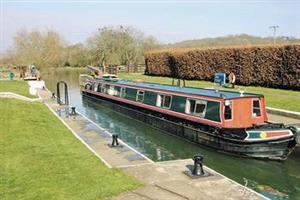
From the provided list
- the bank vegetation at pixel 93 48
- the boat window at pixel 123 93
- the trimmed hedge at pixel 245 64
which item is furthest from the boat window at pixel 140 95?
the bank vegetation at pixel 93 48

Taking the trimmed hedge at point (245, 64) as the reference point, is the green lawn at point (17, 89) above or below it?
below

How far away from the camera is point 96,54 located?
2141 inches

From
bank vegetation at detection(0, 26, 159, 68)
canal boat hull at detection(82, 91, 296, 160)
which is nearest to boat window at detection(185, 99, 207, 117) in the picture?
canal boat hull at detection(82, 91, 296, 160)

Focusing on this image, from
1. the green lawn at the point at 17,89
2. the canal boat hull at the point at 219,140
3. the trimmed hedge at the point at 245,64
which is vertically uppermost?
the trimmed hedge at the point at 245,64

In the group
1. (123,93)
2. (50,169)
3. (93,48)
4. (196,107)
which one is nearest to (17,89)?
(123,93)

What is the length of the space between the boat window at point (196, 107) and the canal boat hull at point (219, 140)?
0.43 meters

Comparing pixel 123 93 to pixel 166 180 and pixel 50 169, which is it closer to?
pixel 50 169

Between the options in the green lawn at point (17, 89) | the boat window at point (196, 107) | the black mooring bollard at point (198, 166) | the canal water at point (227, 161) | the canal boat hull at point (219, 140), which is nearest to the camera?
the black mooring bollard at point (198, 166)

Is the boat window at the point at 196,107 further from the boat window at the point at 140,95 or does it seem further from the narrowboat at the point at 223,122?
the boat window at the point at 140,95

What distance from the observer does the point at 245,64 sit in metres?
24.5

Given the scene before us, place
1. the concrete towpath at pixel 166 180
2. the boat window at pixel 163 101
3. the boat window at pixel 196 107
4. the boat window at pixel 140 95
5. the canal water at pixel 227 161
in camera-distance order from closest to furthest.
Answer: the concrete towpath at pixel 166 180
the canal water at pixel 227 161
the boat window at pixel 196 107
the boat window at pixel 163 101
the boat window at pixel 140 95

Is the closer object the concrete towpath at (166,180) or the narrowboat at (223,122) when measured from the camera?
the concrete towpath at (166,180)

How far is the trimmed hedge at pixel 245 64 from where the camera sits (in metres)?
21.2

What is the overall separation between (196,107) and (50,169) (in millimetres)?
6965
